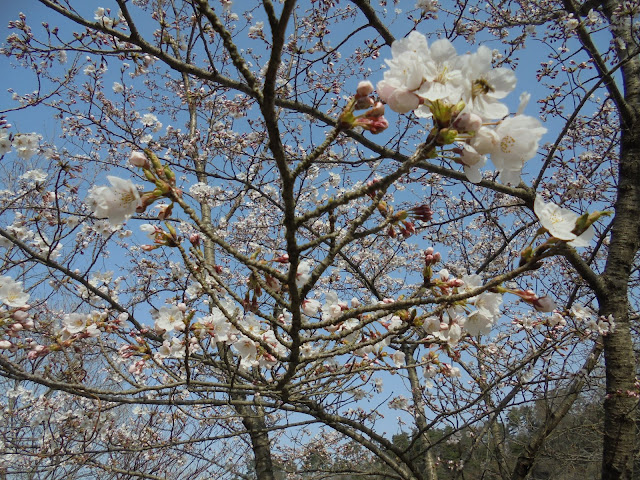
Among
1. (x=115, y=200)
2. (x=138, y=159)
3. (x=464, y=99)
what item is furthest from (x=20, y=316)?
(x=464, y=99)

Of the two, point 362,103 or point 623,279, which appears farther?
point 623,279

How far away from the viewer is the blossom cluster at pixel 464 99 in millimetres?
869

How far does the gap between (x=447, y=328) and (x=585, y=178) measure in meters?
4.64

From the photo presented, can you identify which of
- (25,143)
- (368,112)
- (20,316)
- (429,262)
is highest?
(25,143)

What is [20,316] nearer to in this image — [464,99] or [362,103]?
[362,103]

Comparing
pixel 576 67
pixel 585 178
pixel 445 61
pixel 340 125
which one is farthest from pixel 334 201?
pixel 585 178

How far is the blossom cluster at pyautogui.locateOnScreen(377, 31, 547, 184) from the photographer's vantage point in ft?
2.85

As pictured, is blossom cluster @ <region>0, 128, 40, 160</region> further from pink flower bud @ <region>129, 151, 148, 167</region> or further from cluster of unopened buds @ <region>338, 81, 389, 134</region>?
cluster of unopened buds @ <region>338, 81, 389, 134</region>

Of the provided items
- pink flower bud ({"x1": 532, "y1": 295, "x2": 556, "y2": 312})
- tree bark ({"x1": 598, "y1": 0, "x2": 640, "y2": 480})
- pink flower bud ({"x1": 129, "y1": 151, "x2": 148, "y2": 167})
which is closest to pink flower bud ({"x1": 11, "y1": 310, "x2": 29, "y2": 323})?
pink flower bud ({"x1": 129, "y1": 151, "x2": 148, "y2": 167})

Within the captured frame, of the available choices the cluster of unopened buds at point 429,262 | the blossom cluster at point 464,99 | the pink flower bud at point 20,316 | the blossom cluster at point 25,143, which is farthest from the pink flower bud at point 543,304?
the blossom cluster at point 25,143

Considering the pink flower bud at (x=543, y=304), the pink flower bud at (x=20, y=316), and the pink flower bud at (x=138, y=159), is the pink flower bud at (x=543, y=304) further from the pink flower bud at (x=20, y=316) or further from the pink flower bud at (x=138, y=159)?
the pink flower bud at (x=20, y=316)

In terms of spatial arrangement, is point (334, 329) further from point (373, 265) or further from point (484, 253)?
point (484, 253)

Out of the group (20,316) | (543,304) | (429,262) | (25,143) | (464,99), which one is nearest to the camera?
(464,99)

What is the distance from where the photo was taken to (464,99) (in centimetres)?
88
